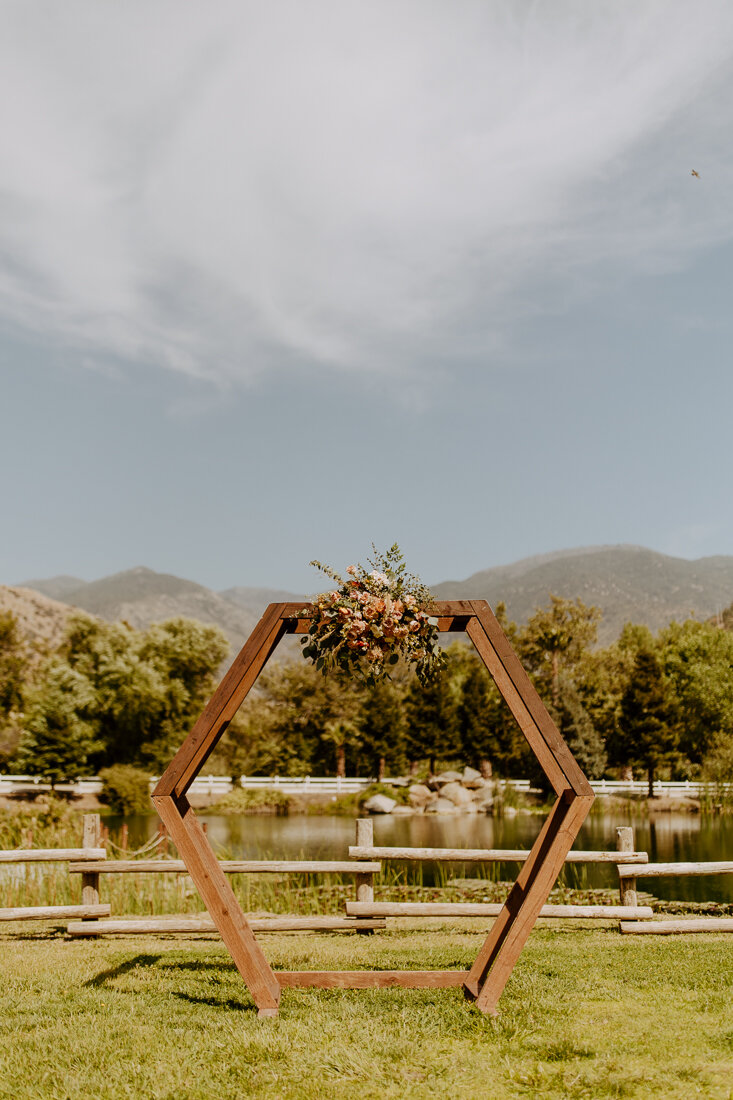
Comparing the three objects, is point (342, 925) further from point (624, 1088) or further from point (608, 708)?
point (608, 708)

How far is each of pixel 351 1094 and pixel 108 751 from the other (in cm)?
4335

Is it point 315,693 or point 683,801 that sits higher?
point 315,693

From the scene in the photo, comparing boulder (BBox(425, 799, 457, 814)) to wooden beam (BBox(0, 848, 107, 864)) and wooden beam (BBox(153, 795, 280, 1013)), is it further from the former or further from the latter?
wooden beam (BBox(153, 795, 280, 1013))

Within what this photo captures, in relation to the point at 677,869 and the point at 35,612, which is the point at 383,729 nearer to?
the point at 677,869

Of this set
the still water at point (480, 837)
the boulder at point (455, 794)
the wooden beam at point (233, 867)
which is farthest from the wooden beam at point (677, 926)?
the boulder at point (455, 794)

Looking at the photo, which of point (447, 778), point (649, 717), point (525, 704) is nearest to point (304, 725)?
point (447, 778)

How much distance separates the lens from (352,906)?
9.64 metres

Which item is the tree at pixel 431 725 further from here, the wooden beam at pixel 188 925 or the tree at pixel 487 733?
the wooden beam at pixel 188 925

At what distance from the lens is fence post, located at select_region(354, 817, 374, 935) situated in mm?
9805

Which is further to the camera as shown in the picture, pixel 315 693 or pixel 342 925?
pixel 315 693

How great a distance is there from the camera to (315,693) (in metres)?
47.8

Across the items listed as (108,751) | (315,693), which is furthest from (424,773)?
(108,751)

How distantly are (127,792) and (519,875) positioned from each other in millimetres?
33081

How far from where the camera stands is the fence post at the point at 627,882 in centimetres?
1002
